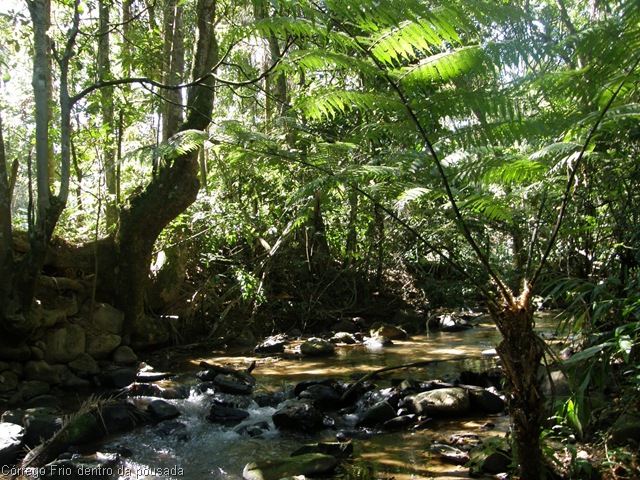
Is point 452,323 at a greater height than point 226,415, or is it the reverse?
point 452,323

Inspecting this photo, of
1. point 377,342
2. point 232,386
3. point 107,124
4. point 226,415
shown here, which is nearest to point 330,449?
point 226,415

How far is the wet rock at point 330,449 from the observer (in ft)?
12.7

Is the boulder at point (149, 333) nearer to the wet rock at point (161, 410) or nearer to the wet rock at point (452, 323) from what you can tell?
the wet rock at point (161, 410)

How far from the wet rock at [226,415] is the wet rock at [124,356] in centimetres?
222

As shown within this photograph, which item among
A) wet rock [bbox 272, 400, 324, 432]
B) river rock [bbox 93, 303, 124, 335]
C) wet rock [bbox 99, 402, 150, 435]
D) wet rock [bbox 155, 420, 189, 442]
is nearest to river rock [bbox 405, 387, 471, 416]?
wet rock [bbox 272, 400, 324, 432]

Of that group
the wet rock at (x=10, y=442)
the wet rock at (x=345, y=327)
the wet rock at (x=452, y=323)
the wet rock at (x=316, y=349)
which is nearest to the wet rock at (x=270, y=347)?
the wet rock at (x=316, y=349)

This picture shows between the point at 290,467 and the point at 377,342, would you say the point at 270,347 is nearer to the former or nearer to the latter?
the point at 377,342

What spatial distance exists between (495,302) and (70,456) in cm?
311

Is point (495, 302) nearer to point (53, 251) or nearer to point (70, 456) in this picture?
point (70, 456)

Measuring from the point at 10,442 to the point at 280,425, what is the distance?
201 centimetres

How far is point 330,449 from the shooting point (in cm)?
390

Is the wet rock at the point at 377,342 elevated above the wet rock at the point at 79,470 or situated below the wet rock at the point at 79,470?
above

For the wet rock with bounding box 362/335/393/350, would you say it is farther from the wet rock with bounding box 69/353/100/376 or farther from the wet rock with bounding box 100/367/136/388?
the wet rock with bounding box 69/353/100/376

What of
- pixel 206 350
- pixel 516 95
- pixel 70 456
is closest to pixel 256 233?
pixel 206 350
